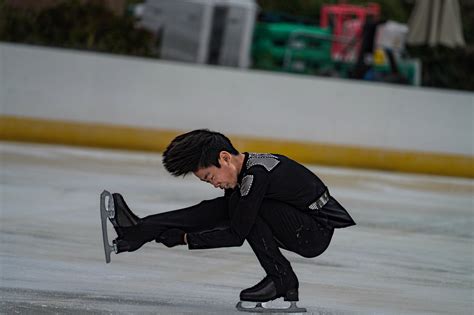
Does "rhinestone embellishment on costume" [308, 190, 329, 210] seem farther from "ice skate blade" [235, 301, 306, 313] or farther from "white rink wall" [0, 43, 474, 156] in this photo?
"white rink wall" [0, 43, 474, 156]

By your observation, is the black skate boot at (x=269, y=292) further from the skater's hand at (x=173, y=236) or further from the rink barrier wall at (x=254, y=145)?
the rink barrier wall at (x=254, y=145)

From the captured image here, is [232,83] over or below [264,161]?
below

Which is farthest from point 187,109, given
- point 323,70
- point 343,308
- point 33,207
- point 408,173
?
point 343,308

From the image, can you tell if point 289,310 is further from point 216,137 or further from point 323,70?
point 323,70

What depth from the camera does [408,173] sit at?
1131cm

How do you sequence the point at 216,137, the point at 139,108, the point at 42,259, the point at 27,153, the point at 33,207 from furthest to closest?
the point at 139,108 → the point at 27,153 → the point at 33,207 → the point at 42,259 → the point at 216,137

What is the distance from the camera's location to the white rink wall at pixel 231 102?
433 inches

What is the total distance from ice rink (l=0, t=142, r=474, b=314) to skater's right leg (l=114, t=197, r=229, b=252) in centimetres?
22

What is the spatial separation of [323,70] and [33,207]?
5.69 meters

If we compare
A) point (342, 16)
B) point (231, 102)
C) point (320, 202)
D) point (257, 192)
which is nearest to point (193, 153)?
point (257, 192)

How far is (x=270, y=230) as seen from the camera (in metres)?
3.67

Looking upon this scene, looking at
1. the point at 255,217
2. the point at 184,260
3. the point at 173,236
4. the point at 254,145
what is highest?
the point at 255,217

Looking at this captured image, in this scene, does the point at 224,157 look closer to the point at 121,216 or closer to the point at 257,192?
the point at 257,192

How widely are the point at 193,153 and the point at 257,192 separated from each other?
24 cm
